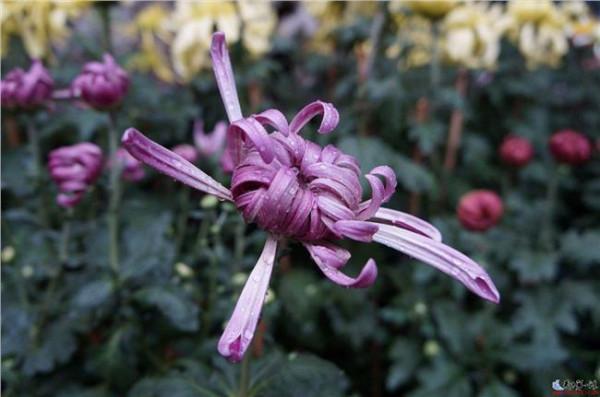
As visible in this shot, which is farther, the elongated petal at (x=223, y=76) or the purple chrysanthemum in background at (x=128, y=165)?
the purple chrysanthemum in background at (x=128, y=165)

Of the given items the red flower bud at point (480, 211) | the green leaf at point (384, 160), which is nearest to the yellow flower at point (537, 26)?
the green leaf at point (384, 160)

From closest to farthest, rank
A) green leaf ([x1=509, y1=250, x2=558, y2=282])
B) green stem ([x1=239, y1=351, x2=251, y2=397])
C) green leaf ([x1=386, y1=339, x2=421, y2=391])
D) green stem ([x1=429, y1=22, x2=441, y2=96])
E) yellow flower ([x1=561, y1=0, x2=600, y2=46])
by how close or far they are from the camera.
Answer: green stem ([x1=239, y1=351, x2=251, y2=397]) < green leaf ([x1=386, y1=339, x2=421, y2=391]) < green leaf ([x1=509, y1=250, x2=558, y2=282]) < green stem ([x1=429, y1=22, x2=441, y2=96]) < yellow flower ([x1=561, y1=0, x2=600, y2=46])

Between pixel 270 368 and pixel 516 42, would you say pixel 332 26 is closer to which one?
pixel 516 42

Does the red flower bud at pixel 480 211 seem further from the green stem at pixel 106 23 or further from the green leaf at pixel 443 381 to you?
the green stem at pixel 106 23

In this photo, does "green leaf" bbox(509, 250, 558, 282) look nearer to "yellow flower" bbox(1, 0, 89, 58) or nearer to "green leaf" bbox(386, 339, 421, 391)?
"green leaf" bbox(386, 339, 421, 391)

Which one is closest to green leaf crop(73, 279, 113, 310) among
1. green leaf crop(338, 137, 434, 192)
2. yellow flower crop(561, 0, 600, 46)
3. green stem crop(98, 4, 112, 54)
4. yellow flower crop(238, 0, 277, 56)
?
green leaf crop(338, 137, 434, 192)

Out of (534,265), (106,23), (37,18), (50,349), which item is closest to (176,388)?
(50,349)

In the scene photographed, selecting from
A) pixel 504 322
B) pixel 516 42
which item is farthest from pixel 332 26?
pixel 504 322

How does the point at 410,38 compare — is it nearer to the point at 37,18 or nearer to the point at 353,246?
the point at 353,246
